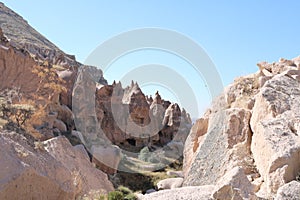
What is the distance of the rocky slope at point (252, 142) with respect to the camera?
22.6 feet

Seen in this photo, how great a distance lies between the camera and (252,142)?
9.43m

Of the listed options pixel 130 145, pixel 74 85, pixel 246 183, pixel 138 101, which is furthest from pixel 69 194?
pixel 138 101

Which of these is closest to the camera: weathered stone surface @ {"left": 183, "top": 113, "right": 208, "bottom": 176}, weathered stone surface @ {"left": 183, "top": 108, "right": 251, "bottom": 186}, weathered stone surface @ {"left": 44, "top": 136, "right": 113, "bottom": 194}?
weathered stone surface @ {"left": 44, "top": 136, "right": 113, "bottom": 194}

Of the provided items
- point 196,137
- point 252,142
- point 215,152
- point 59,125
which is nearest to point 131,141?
point 59,125

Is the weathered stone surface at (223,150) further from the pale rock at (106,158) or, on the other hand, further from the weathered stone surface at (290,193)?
the pale rock at (106,158)

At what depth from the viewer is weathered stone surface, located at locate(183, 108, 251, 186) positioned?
9750 mm

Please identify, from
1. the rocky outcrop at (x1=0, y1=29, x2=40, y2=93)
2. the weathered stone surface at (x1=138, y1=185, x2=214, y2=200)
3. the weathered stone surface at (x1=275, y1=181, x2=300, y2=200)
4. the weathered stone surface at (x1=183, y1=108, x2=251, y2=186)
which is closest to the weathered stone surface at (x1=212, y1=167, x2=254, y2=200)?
the weathered stone surface at (x1=138, y1=185, x2=214, y2=200)

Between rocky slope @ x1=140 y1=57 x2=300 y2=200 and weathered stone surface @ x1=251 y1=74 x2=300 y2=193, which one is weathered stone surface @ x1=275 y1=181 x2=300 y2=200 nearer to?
rocky slope @ x1=140 y1=57 x2=300 y2=200

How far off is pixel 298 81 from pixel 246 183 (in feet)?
18.0

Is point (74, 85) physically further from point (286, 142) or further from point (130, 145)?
point (286, 142)

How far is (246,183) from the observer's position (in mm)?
6672

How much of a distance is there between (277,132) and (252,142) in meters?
1.30

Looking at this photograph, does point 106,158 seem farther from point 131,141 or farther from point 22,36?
point 22,36

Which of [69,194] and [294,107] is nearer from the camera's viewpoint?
[69,194]
